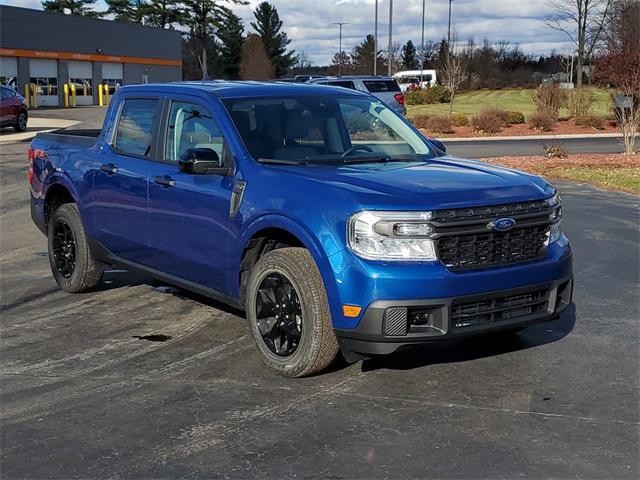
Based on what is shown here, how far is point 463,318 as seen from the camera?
4723 millimetres

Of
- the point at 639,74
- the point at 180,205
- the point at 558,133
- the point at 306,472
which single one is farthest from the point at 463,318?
the point at 558,133

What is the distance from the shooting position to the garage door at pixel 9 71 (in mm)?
53438

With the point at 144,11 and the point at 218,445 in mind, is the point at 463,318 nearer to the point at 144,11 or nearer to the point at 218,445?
the point at 218,445

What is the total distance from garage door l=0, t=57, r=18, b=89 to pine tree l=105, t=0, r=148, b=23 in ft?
110

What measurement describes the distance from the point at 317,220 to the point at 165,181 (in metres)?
1.69

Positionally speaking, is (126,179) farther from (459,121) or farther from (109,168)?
(459,121)

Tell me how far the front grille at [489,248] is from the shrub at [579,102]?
3431cm

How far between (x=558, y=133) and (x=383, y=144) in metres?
30.8

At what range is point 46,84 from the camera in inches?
2276

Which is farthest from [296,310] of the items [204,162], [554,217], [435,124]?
[435,124]

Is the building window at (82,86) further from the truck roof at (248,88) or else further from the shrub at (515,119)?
the truck roof at (248,88)

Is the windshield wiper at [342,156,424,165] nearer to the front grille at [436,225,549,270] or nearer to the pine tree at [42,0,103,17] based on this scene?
the front grille at [436,225,549,270]

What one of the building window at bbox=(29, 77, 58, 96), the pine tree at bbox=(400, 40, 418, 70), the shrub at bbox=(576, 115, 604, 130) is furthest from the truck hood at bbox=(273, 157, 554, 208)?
the pine tree at bbox=(400, 40, 418, 70)

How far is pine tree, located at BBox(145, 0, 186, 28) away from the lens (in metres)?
86.4
